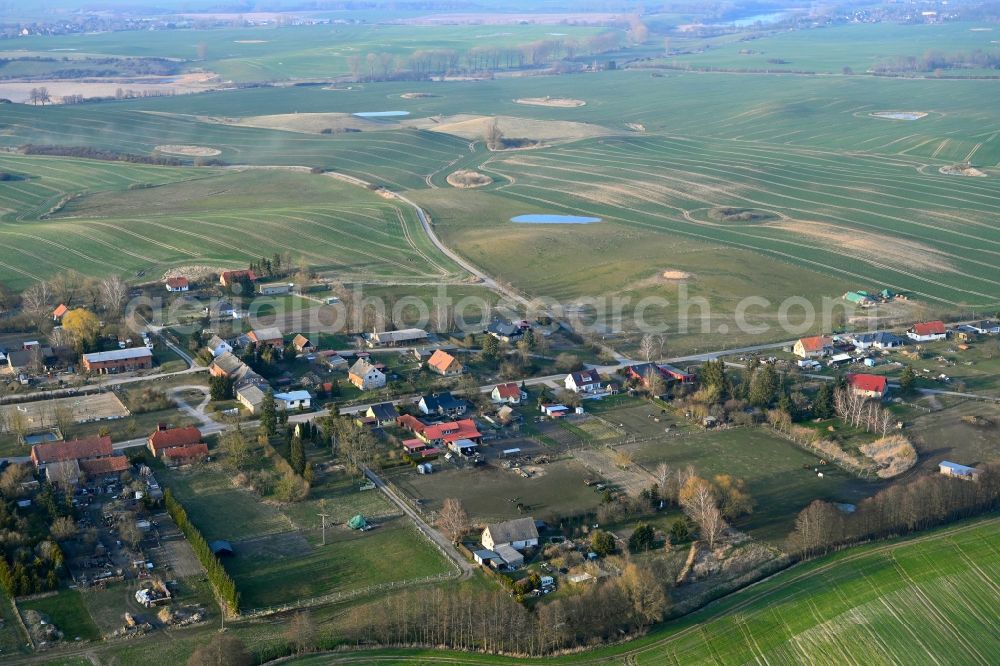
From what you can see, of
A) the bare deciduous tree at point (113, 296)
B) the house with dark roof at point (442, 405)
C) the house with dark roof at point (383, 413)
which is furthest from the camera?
the bare deciduous tree at point (113, 296)

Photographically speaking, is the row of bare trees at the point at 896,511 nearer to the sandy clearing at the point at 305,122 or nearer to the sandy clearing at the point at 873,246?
the sandy clearing at the point at 873,246

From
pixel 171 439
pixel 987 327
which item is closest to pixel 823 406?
pixel 987 327

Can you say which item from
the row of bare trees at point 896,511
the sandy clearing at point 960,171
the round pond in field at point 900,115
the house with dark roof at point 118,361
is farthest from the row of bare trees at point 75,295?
the round pond in field at point 900,115

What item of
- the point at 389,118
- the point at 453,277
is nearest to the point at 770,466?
the point at 453,277

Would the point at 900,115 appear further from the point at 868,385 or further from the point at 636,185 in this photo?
the point at 868,385

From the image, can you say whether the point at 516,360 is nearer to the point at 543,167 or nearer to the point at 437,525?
the point at 437,525
